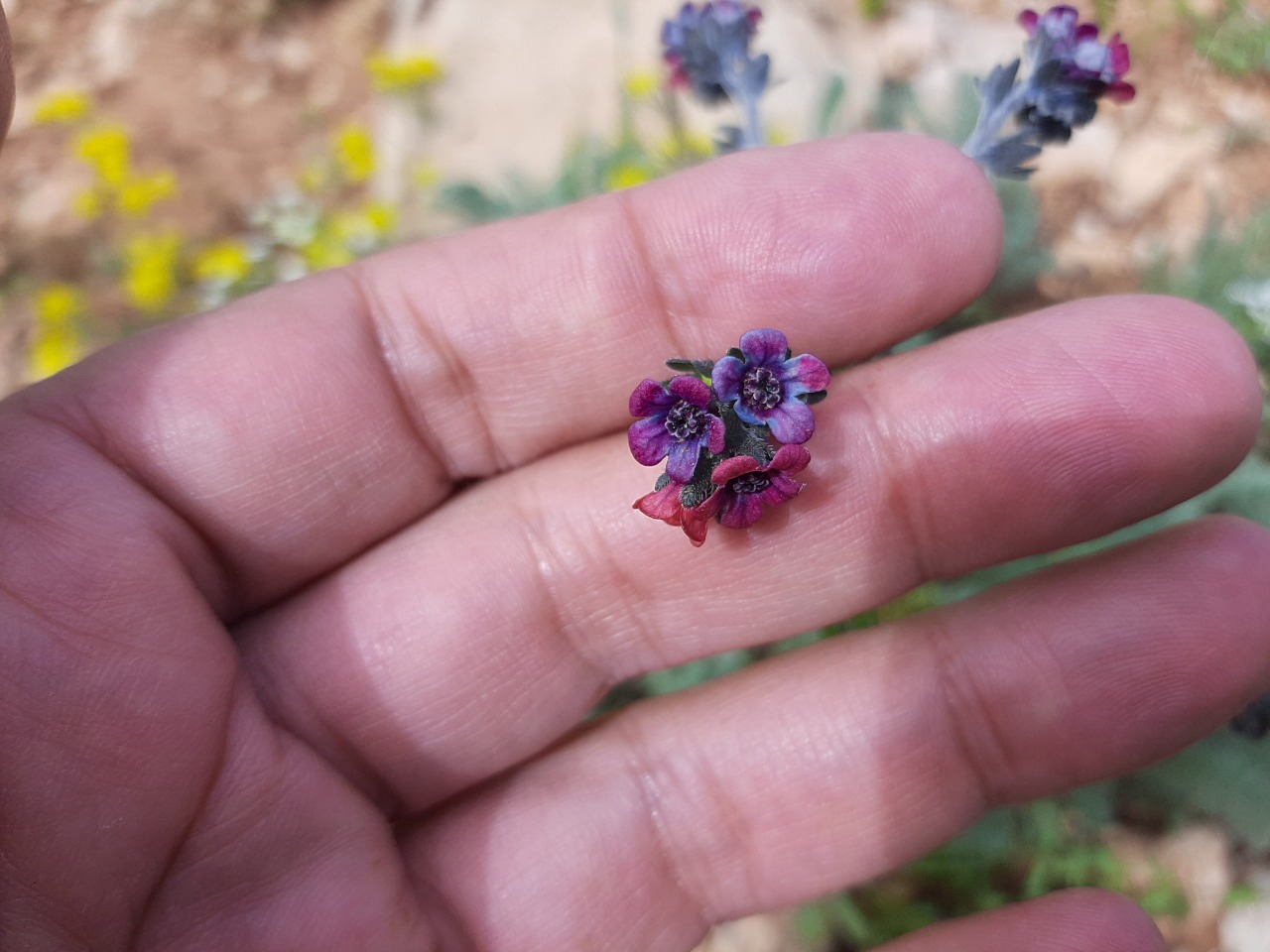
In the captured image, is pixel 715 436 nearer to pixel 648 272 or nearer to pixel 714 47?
pixel 648 272

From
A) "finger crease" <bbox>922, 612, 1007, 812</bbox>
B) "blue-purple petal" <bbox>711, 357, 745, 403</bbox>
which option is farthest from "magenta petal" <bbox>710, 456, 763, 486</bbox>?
"finger crease" <bbox>922, 612, 1007, 812</bbox>

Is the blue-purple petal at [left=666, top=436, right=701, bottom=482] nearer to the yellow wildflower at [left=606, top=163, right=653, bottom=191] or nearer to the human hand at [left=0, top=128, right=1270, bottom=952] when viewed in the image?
the human hand at [left=0, top=128, right=1270, bottom=952]

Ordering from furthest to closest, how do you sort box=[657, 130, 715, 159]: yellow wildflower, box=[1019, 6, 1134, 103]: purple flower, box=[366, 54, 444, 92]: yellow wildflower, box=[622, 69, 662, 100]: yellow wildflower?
box=[366, 54, 444, 92]: yellow wildflower, box=[622, 69, 662, 100]: yellow wildflower, box=[657, 130, 715, 159]: yellow wildflower, box=[1019, 6, 1134, 103]: purple flower

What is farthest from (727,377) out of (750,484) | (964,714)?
(964,714)

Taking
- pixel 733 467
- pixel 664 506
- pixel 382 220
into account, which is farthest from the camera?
pixel 382 220

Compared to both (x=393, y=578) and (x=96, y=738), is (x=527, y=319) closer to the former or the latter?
(x=393, y=578)

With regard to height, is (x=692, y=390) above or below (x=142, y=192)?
below

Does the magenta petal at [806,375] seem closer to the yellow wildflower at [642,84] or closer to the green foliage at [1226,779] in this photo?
the green foliage at [1226,779]

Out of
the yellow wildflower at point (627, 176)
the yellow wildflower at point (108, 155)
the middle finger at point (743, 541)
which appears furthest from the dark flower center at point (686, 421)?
the yellow wildflower at point (108, 155)
